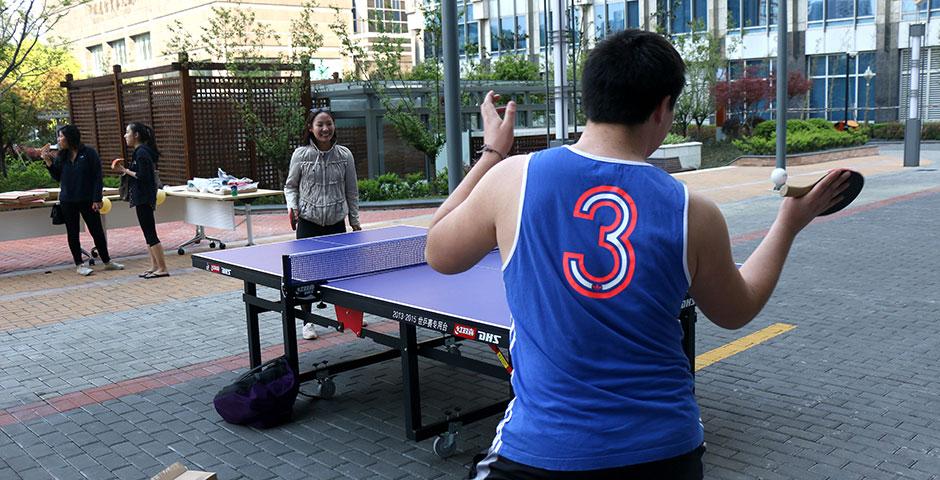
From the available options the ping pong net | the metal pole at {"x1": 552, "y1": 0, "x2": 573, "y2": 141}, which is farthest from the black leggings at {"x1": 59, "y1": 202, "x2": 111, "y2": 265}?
the ping pong net

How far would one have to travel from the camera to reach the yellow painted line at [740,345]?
6.96m

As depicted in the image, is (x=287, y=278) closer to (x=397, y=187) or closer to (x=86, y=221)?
(x=86, y=221)

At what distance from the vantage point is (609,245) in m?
1.95

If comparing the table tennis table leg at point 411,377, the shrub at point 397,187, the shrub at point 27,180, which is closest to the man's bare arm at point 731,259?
the table tennis table leg at point 411,377

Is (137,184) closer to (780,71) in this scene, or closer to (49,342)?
(49,342)

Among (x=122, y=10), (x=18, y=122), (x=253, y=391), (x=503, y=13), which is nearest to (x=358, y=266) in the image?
(x=253, y=391)

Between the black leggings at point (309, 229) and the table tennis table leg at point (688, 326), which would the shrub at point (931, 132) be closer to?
the black leggings at point (309, 229)

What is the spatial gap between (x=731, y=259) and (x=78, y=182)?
36.3 feet

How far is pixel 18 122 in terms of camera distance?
27.8 meters

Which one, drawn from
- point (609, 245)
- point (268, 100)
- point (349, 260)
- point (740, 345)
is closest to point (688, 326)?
point (349, 260)

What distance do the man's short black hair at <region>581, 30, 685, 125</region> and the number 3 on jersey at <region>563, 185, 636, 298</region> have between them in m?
0.19

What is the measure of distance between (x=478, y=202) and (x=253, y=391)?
156 inches

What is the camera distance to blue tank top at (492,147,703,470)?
1.96 m

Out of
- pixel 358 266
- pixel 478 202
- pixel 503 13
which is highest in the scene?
pixel 503 13
